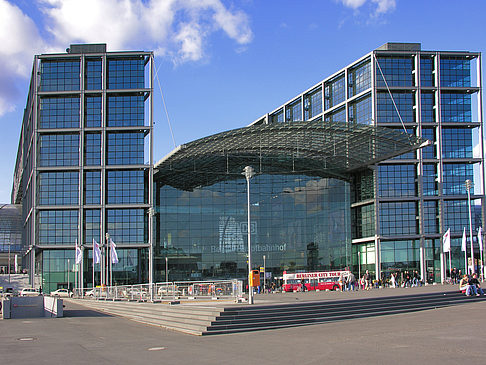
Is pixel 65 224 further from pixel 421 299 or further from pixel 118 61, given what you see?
pixel 421 299

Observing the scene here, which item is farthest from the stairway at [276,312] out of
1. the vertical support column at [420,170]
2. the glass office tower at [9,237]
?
the glass office tower at [9,237]

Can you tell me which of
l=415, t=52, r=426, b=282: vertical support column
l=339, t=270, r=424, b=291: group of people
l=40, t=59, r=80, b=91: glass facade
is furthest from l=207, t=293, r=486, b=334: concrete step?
l=40, t=59, r=80, b=91: glass facade

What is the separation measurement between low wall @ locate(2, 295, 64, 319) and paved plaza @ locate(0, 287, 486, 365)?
7.46 metres

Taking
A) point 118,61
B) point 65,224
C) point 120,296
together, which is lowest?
point 120,296

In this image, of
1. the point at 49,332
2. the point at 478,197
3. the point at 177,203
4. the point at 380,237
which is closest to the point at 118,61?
the point at 177,203

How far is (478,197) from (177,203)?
37719 mm

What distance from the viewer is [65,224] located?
71.2 metres

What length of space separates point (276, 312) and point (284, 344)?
21.1ft

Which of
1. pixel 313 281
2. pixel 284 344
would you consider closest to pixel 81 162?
pixel 313 281

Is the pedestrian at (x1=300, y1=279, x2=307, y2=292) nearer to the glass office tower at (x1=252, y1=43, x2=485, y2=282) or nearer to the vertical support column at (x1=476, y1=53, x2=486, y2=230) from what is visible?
the glass office tower at (x1=252, y1=43, x2=485, y2=282)

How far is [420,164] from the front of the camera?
70688mm

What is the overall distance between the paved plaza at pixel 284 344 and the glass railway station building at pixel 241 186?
151 feet

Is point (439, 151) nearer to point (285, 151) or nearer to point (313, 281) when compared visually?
point (285, 151)

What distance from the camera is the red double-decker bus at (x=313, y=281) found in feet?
208
